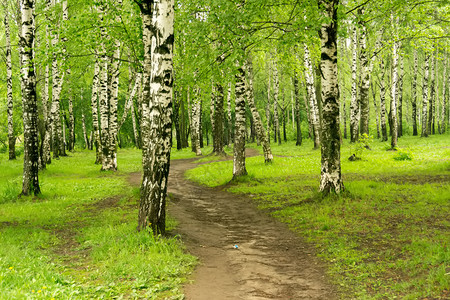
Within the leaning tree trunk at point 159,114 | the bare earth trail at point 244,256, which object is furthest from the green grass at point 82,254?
the leaning tree trunk at point 159,114

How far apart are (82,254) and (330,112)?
8067 millimetres

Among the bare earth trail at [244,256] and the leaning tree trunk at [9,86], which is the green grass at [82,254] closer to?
the bare earth trail at [244,256]

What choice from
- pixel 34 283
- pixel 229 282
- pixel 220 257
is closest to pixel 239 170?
pixel 220 257

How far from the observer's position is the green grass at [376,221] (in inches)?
219

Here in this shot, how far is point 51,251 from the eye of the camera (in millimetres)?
7266

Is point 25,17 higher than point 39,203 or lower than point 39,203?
higher

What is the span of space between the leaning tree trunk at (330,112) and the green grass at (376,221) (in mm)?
579

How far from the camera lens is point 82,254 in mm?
7090

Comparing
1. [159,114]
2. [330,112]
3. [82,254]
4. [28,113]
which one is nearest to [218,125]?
[28,113]

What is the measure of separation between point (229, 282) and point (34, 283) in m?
3.02

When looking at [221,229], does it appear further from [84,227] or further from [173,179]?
[173,179]

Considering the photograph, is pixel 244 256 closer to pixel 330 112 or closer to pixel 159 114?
pixel 159 114

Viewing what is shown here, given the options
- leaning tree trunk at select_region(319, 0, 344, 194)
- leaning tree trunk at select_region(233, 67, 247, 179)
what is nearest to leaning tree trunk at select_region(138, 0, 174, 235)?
leaning tree trunk at select_region(319, 0, 344, 194)

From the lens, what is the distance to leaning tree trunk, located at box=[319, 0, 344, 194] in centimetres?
1071
